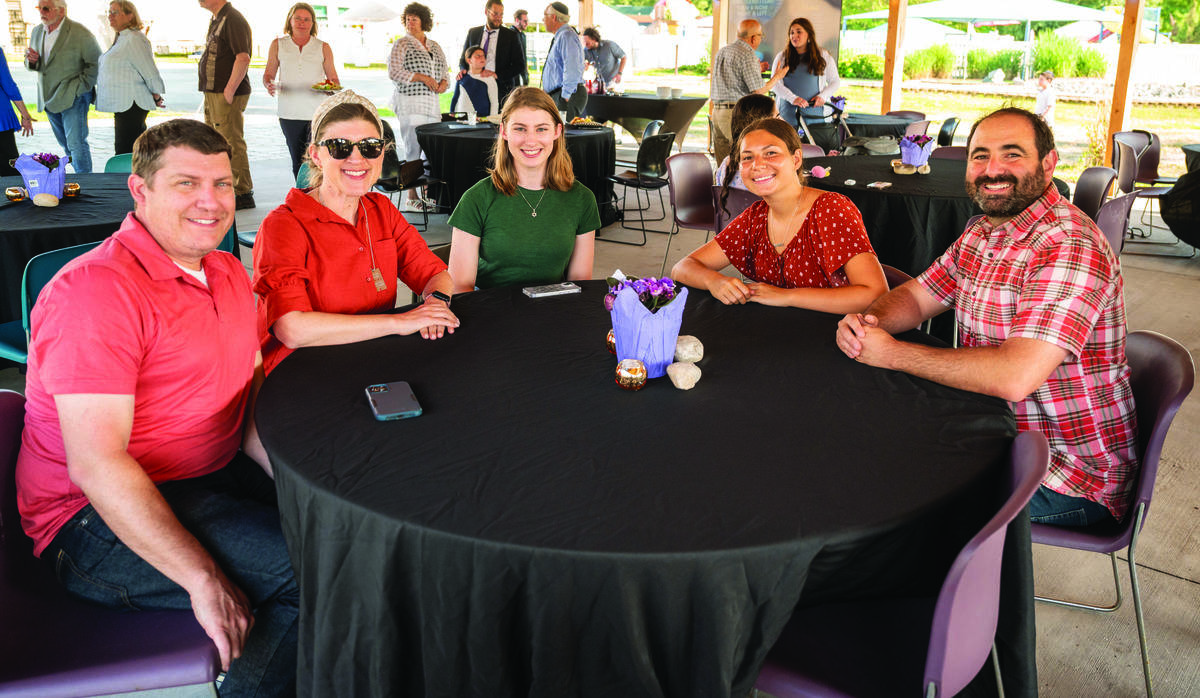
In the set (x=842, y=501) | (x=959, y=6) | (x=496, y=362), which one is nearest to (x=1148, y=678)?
(x=842, y=501)

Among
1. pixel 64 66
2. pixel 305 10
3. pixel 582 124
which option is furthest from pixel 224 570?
pixel 64 66

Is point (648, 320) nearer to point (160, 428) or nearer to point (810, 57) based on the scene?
point (160, 428)

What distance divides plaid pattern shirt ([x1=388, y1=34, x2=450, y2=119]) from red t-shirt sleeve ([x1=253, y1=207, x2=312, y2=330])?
18.2 ft

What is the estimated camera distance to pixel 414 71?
7434 mm

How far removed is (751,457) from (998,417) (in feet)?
1.86

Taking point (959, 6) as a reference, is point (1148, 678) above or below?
below

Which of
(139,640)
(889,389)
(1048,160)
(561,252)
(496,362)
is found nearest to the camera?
(139,640)

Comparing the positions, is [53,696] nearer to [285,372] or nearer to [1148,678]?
[285,372]

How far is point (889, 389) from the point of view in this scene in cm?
182

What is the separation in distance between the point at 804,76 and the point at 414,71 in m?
3.69

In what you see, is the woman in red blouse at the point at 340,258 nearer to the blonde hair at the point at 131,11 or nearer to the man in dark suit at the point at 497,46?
the blonde hair at the point at 131,11

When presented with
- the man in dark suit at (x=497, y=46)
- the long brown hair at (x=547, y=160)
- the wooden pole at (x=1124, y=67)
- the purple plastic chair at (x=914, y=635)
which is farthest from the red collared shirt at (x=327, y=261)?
the wooden pole at (x=1124, y=67)

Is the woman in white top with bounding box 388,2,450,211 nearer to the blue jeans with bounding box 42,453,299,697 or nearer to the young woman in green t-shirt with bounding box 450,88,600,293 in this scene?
the young woman in green t-shirt with bounding box 450,88,600,293

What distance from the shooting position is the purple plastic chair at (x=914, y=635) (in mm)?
1250
